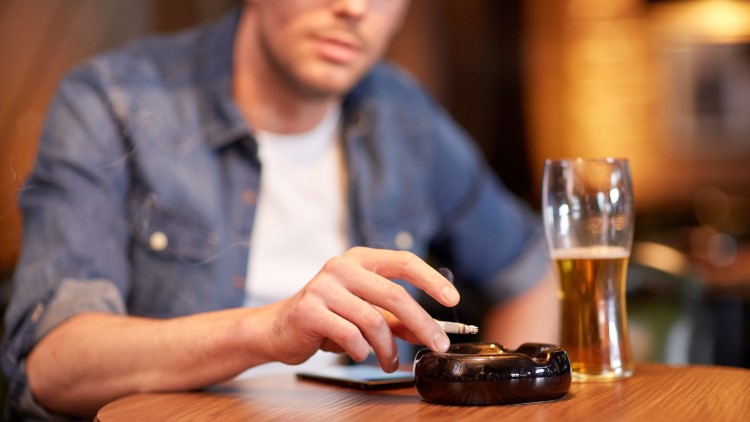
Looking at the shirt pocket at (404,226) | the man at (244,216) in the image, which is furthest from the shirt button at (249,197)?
the shirt pocket at (404,226)

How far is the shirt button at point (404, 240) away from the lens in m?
1.92

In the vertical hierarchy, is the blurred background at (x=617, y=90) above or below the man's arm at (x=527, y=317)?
above

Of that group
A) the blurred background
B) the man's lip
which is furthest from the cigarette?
the blurred background

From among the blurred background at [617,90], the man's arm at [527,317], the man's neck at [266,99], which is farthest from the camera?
the blurred background at [617,90]

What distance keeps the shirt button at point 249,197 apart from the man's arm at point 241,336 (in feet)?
1.68

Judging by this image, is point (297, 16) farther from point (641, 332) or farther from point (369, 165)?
point (641, 332)

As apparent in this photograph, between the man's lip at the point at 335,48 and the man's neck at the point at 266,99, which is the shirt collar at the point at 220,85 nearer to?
the man's neck at the point at 266,99

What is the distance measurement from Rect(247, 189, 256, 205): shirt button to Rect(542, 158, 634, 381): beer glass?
0.74 metres

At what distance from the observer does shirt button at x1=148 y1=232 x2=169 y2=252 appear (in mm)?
1668

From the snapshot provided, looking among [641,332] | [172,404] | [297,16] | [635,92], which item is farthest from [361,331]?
[635,92]

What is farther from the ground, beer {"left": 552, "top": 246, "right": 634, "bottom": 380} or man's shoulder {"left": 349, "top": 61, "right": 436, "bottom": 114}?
man's shoulder {"left": 349, "top": 61, "right": 436, "bottom": 114}

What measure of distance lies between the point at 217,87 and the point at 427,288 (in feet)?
3.13

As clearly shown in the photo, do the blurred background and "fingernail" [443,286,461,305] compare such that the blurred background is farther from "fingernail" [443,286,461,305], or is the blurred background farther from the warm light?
"fingernail" [443,286,461,305]

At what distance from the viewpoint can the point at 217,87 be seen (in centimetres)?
182
